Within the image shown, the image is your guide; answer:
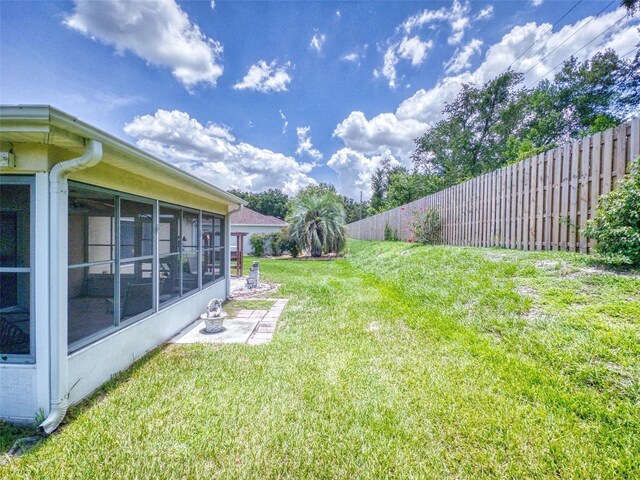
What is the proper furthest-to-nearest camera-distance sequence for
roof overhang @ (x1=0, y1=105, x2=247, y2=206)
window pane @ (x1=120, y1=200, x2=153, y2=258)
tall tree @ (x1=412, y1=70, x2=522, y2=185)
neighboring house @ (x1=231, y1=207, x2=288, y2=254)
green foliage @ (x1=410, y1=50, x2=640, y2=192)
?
neighboring house @ (x1=231, y1=207, x2=288, y2=254) → tall tree @ (x1=412, y1=70, x2=522, y2=185) → green foliage @ (x1=410, y1=50, x2=640, y2=192) → window pane @ (x1=120, y1=200, x2=153, y2=258) → roof overhang @ (x1=0, y1=105, x2=247, y2=206)

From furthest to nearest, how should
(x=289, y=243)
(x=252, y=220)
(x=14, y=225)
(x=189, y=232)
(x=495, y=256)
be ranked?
(x=252, y=220) → (x=289, y=243) → (x=495, y=256) → (x=189, y=232) → (x=14, y=225)

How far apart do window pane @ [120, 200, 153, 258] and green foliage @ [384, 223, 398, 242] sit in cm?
1288

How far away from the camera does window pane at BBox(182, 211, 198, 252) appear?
5051mm

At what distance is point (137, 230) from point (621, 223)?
685 centimetres

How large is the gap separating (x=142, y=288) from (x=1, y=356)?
163 cm

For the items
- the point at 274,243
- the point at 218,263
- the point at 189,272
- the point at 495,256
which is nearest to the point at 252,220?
the point at 274,243

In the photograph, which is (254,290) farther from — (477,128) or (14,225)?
(477,128)

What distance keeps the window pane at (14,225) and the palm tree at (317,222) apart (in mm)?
13389

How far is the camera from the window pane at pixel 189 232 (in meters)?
5.05

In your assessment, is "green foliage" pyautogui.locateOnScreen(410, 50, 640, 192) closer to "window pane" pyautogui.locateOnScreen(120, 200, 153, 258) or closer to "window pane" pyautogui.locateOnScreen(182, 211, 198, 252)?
"window pane" pyautogui.locateOnScreen(182, 211, 198, 252)

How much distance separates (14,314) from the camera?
2.83m

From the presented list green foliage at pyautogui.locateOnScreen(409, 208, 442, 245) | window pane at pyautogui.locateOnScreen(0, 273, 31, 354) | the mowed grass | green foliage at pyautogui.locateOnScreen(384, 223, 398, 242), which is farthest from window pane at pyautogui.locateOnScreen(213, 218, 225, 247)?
green foliage at pyautogui.locateOnScreen(384, 223, 398, 242)

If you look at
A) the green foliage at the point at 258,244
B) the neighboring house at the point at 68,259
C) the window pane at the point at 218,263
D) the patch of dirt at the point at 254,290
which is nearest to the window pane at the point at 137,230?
the neighboring house at the point at 68,259

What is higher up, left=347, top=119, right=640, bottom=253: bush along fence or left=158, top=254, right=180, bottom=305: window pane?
left=347, top=119, right=640, bottom=253: bush along fence
